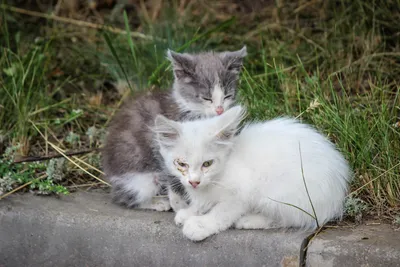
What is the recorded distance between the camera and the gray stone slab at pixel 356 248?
3352mm

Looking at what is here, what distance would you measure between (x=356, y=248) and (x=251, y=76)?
209cm

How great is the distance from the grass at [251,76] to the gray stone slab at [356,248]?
0.75 feet

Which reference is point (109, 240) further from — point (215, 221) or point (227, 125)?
point (227, 125)

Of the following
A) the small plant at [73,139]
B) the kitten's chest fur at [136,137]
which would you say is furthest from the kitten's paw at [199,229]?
the small plant at [73,139]

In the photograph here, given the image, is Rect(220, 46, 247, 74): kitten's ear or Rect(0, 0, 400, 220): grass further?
Rect(220, 46, 247, 74): kitten's ear

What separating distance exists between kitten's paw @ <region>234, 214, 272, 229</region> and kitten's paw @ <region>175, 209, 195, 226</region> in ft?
0.97

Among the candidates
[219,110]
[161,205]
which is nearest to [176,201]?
[161,205]

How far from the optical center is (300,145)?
3.70 m

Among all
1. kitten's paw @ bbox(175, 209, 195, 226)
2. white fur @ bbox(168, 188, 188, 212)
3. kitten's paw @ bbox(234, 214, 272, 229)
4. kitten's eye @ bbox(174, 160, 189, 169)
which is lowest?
white fur @ bbox(168, 188, 188, 212)

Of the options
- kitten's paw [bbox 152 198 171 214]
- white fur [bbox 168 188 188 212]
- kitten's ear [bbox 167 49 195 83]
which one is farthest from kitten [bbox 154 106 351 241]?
kitten's ear [bbox 167 49 195 83]

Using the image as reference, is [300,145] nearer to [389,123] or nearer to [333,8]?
[389,123]

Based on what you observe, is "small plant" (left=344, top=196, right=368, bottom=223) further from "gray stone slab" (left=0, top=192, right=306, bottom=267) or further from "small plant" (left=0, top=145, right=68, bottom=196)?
"small plant" (left=0, top=145, right=68, bottom=196)

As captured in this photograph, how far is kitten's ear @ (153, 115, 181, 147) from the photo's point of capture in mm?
3648

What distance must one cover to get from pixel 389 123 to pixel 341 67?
1401mm
